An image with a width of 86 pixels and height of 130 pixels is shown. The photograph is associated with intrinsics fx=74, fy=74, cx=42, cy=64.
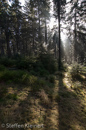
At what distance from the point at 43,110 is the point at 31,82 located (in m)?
2.28

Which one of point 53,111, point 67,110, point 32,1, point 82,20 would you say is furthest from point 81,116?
point 32,1

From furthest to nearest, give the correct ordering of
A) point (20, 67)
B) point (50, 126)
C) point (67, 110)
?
point (20, 67)
point (67, 110)
point (50, 126)

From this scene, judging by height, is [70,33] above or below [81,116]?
Answer: above

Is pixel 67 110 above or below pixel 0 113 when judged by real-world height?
below

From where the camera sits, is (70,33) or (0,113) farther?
(70,33)

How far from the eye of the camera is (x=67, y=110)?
3.32 m

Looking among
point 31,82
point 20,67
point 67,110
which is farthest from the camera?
point 20,67

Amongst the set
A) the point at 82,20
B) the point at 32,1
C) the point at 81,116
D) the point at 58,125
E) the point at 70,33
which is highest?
the point at 32,1

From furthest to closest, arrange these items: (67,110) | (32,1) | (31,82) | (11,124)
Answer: (32,1)
(31,82)
(67,110)
(11,124)

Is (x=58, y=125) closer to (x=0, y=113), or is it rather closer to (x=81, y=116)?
(x=81, y=116)

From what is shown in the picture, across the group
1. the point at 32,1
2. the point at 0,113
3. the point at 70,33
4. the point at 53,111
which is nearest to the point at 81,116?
the point at 53,111

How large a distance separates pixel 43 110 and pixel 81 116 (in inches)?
62.9

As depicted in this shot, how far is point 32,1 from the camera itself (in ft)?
53.5

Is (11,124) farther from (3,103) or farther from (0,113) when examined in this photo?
(3,103)
